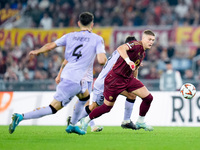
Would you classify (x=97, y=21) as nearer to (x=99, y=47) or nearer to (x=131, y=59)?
(x=131, y=59)

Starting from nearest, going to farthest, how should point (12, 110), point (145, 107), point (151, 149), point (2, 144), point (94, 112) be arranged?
point (151, 149), point (2, 144), point (94, 112), point (145, 107), point (12, 110)

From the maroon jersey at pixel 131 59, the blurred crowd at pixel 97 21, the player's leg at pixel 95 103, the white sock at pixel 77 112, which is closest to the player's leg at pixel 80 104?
the white sock at pixel 77 112

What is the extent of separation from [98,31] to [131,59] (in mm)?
11496

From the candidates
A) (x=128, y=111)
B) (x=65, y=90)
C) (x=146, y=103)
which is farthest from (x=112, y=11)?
(x=65, y=90)

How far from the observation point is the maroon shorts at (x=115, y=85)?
9.56 metres

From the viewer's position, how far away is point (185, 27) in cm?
1933

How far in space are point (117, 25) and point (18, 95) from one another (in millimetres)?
8390

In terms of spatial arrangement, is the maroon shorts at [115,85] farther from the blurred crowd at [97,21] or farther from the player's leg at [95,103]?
the blurred crowd at [97,21]

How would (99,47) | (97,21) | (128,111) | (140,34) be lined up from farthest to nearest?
(97,21) < (140,34) < (128,111) < (99,47)

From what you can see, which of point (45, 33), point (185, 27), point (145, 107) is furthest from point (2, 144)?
point (45, 33)

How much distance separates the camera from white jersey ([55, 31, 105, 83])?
881 cm

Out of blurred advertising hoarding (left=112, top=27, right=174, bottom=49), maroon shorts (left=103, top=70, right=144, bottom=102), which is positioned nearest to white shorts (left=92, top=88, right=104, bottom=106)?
maroon shorts (left=103, top=70, right=144, bottom=102)

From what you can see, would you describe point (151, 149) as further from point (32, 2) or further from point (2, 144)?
point (32, 2)

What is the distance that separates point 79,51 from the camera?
8812 mm
